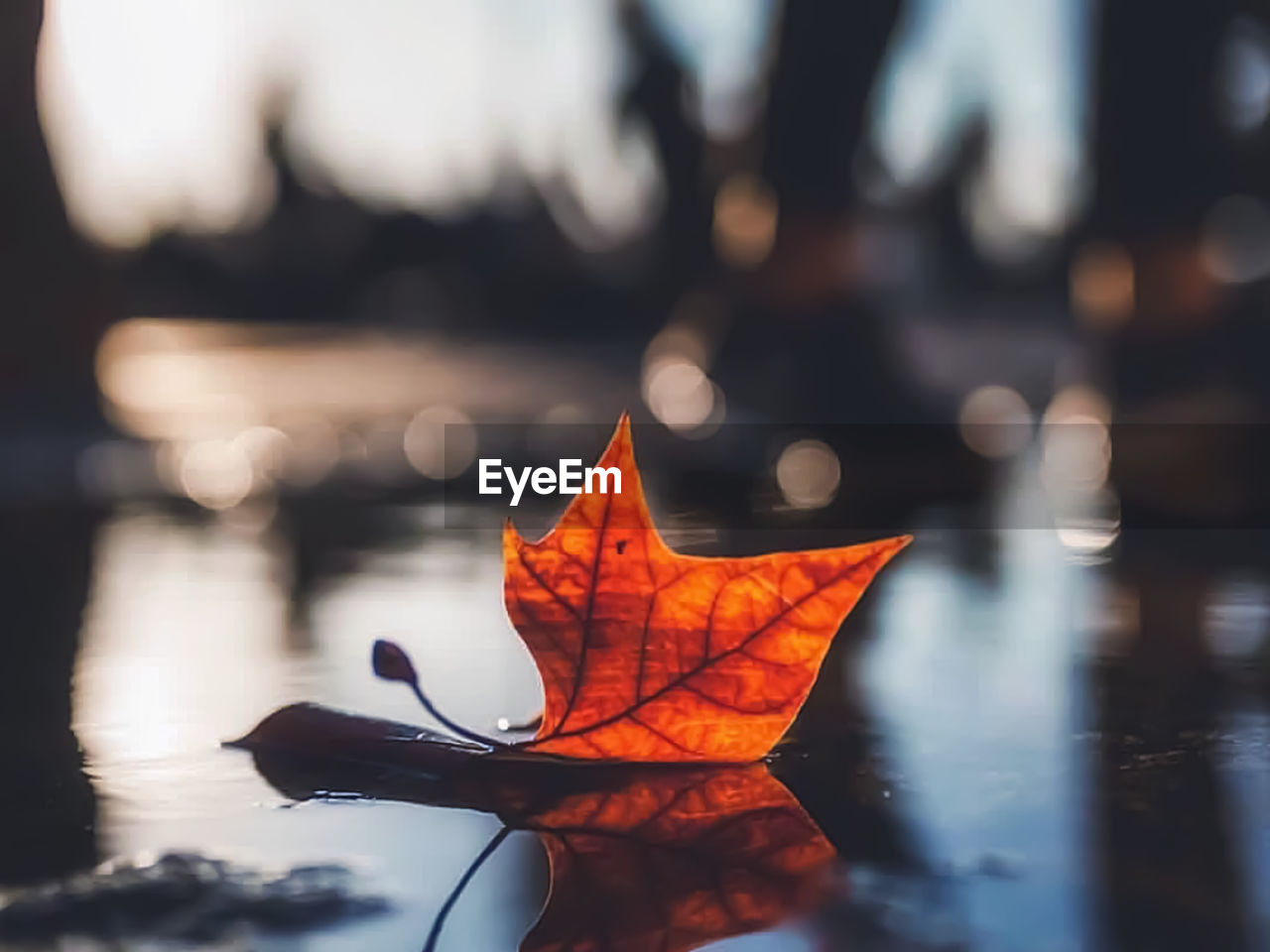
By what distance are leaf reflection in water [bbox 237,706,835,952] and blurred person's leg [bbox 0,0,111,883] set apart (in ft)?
0.57

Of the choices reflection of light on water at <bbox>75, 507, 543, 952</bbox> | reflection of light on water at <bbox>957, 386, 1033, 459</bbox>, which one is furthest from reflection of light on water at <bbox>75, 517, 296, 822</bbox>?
reflection of light on water at <bbox>957, 386, 1033, 459</bbox>

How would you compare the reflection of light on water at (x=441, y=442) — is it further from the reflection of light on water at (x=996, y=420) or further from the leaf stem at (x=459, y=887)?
the leaf stem at (x=459, y=887)

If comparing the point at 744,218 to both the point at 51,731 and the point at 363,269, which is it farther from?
the point at 363,269

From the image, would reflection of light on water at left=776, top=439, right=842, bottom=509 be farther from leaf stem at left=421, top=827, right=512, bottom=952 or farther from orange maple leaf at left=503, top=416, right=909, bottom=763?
leaf stem at left=421, top=827, right=512, bottom=952

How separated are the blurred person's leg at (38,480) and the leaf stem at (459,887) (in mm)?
231

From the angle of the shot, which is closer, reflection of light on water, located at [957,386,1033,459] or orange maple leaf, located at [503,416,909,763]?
orange maple leaf, located at [503,416,909,763]

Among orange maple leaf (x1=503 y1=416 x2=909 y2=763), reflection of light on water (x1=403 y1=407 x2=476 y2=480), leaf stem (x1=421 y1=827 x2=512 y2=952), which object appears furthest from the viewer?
reflection of light on water (x1=403 y1=407 x2=476 y2=480)

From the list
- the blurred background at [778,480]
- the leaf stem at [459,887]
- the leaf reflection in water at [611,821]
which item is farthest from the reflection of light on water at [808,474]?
the leaf stem at [459,887]

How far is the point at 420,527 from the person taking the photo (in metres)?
4.24

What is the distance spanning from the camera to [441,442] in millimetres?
10297

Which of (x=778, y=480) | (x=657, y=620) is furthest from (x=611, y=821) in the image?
(x=778, y=480)

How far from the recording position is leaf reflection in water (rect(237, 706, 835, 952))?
0.75 m

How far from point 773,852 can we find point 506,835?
0.55 feet

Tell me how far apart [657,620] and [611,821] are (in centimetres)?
14
